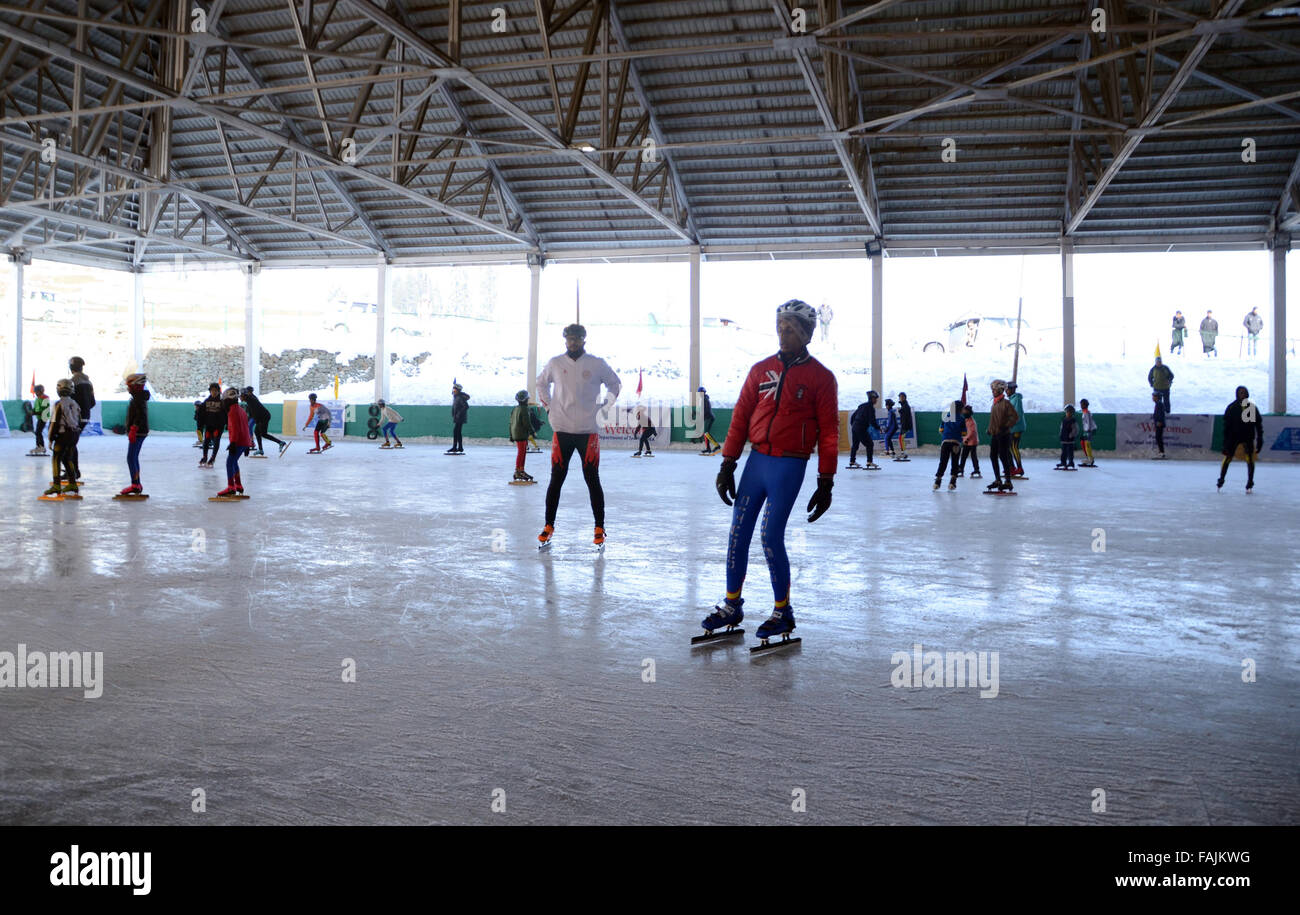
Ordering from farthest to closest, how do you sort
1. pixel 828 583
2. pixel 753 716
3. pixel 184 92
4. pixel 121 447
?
pixel 121 447 → pixel 184 92 → pixel 828 583 → pixel 753 716

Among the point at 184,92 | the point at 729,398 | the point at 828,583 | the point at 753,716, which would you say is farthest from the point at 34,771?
the point at 729,398

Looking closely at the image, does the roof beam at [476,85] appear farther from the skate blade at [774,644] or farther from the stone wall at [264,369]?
the stone wall at [264,369]

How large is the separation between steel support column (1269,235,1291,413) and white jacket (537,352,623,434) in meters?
23.8

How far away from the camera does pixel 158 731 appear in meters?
3.25

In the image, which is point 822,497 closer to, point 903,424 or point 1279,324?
point 903,424

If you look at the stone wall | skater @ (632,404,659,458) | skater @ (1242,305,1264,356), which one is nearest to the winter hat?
skater @ (632,404,659,458)

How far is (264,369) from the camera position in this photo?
4709 centimetres

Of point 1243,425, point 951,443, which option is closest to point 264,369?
point 951,443

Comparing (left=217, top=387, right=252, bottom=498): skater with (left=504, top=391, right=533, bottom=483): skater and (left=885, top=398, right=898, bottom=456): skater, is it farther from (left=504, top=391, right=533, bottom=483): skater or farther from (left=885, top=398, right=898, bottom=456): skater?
(left=885, top=398, right=898, bottom=456): skater

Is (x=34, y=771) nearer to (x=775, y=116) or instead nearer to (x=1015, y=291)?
(x=775, y=116)

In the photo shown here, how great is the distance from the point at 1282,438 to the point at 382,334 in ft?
89.1

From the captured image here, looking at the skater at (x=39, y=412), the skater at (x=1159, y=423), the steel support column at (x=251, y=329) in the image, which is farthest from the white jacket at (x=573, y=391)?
the steel support column at (x=251, y=329)
